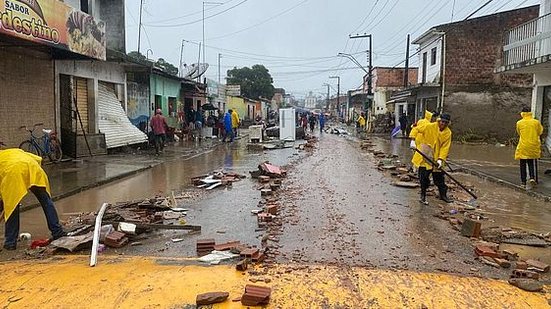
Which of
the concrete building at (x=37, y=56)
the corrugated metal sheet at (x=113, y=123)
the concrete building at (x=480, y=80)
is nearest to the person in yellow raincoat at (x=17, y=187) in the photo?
the concrete building at (x=37, y=56)

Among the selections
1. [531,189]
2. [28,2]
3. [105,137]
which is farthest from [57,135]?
[531,189]

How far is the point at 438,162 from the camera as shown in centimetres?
894

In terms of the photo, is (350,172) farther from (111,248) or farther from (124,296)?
(124,296)

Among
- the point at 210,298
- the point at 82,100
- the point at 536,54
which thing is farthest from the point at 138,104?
the point at 210,298

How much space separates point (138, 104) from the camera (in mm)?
22859

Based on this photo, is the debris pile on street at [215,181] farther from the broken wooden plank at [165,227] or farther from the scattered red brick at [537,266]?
the scattered red brick at [537,266]

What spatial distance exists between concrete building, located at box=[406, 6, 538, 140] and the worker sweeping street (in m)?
19.7

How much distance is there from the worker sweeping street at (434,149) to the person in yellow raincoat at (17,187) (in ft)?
20.9

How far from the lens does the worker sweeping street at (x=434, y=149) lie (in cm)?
897

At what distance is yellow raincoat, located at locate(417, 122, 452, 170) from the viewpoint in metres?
9.02

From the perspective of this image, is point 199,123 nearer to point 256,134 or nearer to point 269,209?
point 256,134

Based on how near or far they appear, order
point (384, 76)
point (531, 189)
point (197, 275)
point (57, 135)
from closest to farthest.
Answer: point (197, 275) → point (531, 189) → point (57, 135) → point (384, 76)

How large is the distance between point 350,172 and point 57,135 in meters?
9.30

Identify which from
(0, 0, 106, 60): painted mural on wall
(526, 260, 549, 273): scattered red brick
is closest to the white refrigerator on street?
(0, 0, 106, 60): painted mural on wall
